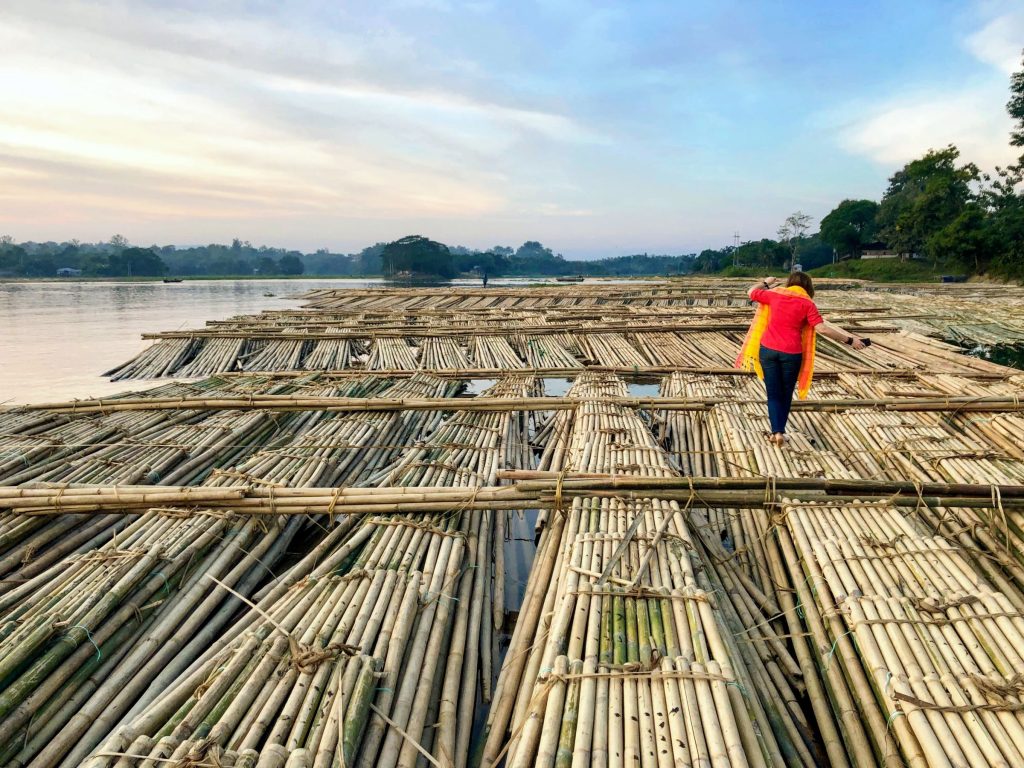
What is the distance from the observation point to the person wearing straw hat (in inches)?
218

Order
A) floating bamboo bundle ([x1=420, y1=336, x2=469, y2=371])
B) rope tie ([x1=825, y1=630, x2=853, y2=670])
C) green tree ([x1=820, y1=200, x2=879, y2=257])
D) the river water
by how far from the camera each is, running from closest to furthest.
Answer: rope tie ([x1=825, y1=630, x2=853, y2=670]) → the river water → floating bamboo bundle ([x1=420, y1=336, x2=469, y2=371]) → green tree ([x1=820, y1=200, x2=879, y2=257])

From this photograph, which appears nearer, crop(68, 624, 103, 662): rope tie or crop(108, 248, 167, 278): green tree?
crop(68, 624, 103, 662): rope tie

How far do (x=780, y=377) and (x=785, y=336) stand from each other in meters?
0.44

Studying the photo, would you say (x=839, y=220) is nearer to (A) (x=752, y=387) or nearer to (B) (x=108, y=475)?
(A) (x=752, y=387)

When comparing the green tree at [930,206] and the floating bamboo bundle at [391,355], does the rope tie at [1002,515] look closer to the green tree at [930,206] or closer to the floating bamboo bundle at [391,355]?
the floating bamboo bundle at [391,355]

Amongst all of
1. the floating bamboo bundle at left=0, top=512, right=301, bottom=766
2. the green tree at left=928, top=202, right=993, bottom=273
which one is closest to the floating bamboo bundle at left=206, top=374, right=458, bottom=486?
the floating bamboo bundle at left=0, top=512, right=301, bottom=766

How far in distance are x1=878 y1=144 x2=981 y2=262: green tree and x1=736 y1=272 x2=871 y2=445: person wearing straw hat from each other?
1922 inches

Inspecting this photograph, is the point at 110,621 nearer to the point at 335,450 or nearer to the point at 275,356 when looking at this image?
the point at 335,450

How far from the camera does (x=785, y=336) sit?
5.60m

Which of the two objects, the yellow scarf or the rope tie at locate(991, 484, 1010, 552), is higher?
the yellow scarf

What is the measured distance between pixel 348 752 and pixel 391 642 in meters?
0.71

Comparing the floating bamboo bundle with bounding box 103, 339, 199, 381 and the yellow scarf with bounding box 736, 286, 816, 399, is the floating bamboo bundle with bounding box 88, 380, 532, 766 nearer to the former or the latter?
the yellow scarf with bounding box 736, 286, 816, 399

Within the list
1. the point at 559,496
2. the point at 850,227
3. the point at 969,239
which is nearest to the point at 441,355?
the point at 559,496

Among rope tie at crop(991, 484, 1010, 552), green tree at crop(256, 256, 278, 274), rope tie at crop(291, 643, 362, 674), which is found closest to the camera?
rope tie at crop(291, 643, 362, 674)
